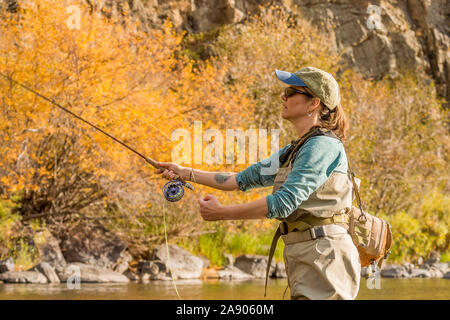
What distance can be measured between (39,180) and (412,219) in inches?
431

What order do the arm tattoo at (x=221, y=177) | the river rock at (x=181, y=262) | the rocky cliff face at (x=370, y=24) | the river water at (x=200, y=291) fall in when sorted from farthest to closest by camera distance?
the rocky cliff face at (x=370, y=24) → the river rock at (x=181, y=262) → the river water at (x=200, y=291) → the arm tattoo at (x=221, y=177)

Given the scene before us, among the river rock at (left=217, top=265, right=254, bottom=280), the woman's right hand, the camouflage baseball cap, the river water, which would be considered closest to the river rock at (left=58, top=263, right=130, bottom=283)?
the river water

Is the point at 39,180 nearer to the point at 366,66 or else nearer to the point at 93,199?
the point at 93,199

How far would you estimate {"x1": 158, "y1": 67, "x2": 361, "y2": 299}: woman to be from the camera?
2.49 metres

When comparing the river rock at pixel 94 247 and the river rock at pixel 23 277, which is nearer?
the river rock at pixel 23 277

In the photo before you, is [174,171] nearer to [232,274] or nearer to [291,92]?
[291,92]

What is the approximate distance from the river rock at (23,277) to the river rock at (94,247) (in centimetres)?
177

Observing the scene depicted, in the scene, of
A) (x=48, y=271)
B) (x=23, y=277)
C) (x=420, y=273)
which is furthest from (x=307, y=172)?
(x=420, y=273)

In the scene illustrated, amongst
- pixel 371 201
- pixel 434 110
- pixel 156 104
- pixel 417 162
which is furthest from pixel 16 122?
pixel 434 110

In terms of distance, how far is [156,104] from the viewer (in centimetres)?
1238

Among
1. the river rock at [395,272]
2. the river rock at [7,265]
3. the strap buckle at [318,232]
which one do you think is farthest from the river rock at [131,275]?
the strap buckle at [318,232]

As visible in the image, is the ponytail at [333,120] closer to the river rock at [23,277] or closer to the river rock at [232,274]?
the river rock at [23,277]

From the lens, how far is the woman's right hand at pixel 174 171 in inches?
133

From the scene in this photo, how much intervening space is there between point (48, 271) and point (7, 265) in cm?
78
